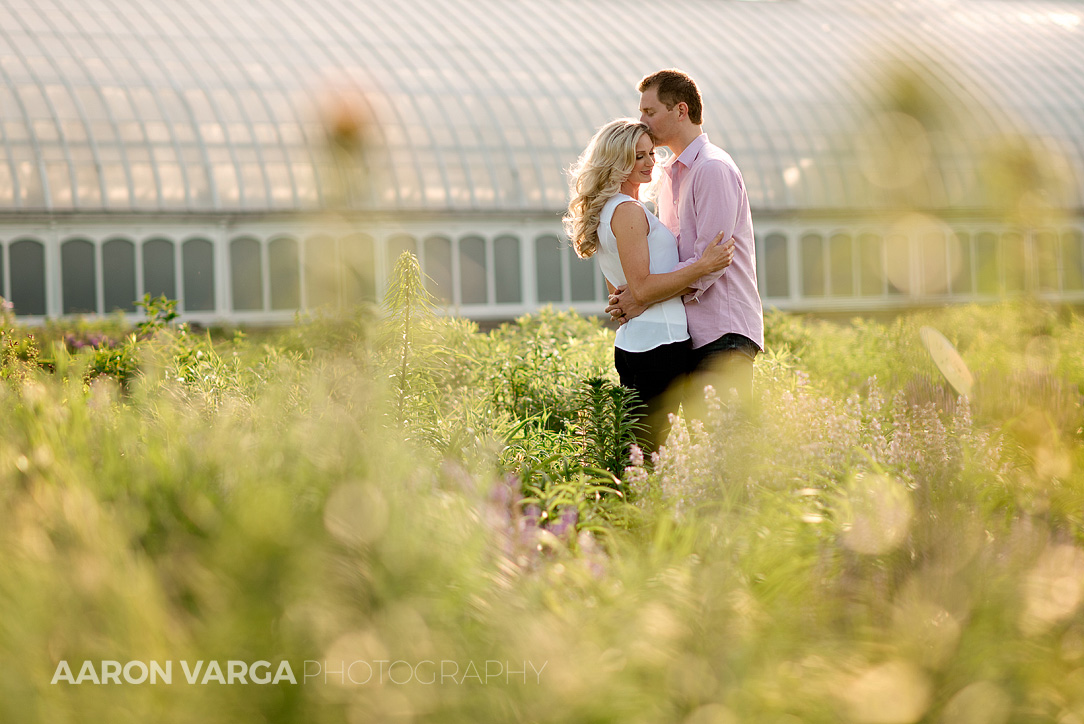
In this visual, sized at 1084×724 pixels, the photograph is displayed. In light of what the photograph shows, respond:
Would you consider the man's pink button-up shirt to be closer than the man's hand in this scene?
Yes

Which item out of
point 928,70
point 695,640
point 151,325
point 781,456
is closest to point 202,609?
point 695,640

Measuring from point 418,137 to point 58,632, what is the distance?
17.1 m

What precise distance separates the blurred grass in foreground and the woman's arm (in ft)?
2.15

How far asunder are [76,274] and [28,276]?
789 millimetres

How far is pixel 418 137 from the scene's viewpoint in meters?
18.1

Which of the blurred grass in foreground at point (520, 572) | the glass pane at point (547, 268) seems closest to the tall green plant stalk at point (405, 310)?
the blurred grass in foreground at point (520, 572)

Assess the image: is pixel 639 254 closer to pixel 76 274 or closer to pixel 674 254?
pixel 674 254

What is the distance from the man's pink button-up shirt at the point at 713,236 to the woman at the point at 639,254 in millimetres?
76

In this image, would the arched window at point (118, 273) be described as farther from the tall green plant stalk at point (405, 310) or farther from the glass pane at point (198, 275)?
the tall green plant stalk at point (405, 310)

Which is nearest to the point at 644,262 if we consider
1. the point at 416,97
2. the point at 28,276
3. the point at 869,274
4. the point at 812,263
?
the point at 28,276

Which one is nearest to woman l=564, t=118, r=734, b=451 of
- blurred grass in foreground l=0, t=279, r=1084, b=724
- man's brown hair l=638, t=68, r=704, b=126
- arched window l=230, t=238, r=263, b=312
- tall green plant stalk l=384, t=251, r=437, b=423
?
man's brown hair l=638, t=68, r=704, b=126

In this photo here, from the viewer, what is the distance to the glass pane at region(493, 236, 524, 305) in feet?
59.1

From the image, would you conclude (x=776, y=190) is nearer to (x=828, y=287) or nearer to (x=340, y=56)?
(x=828, y=287)

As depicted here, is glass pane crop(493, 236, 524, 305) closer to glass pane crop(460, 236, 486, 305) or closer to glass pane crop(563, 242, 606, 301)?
glass pane crop(460, 236, 486, 305)
